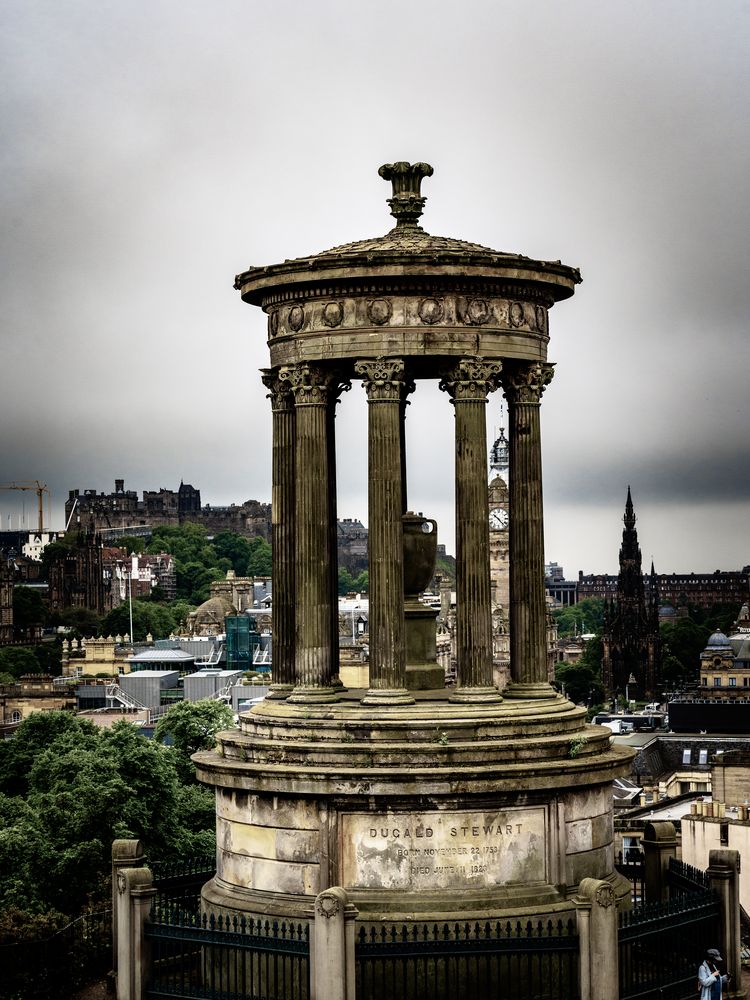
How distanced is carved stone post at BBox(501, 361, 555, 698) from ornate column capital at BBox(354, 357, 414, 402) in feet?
7.42

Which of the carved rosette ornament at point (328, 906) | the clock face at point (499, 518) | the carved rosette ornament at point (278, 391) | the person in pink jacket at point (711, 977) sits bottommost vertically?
the person in pink jacket at point (711, 977)

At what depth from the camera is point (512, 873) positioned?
34188 mm

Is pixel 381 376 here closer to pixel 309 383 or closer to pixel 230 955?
pixel 309 383

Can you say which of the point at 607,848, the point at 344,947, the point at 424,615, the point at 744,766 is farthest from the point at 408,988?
the point at 744,766

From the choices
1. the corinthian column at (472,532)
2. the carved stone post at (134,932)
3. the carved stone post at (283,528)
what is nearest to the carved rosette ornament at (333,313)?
the carved stone post at (283,528)

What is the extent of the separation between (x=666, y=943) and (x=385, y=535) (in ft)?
24.9

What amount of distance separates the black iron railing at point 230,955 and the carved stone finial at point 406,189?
1177cm

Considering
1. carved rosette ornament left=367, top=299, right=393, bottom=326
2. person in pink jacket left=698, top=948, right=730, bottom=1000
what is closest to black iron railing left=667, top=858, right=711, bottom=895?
person in pink jacket left=698, top=948, right=730, bottom=1000

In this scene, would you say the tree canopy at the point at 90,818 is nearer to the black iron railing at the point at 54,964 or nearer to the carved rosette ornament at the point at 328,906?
the black iron railing at the point at 54,964

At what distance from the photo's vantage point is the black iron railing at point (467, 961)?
108ft

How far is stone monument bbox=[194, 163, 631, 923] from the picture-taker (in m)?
33.9

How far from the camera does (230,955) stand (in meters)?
34.1

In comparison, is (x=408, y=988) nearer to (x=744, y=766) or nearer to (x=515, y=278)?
(x=515, y=278)

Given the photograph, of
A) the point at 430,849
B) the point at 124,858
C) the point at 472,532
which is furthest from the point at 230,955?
the point at 472,532
